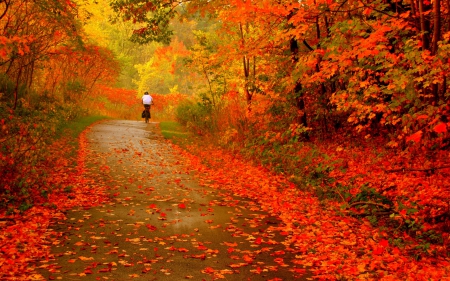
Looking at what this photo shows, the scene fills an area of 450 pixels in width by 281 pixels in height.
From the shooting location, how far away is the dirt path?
208 inches

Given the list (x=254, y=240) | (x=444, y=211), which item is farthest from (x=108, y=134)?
(x=444, y=211)

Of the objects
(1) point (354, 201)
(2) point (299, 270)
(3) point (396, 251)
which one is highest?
(1) point (354, 201)

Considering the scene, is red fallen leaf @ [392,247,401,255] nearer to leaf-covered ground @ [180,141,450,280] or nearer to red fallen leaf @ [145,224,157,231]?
leaf-covered ground @ [180,141,450,280]

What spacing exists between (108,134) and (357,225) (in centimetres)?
1314

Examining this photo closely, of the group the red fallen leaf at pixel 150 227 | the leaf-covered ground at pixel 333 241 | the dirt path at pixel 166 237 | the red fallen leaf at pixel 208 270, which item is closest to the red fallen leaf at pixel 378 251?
the leaf-covered ground at pixel 333 241

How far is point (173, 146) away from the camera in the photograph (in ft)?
54.6

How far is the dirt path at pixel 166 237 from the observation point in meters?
5.29

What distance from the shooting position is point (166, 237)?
6.60m

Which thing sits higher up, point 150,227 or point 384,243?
point 150,227

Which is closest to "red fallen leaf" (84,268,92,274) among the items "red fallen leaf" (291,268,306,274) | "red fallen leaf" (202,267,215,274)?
"red fallen leaf" (202,267,215,274)

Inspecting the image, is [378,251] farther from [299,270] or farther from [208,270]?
[208,270]

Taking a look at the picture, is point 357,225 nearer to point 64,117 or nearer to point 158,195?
point 158,195

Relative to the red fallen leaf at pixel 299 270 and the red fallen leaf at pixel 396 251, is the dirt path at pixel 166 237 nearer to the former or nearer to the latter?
the red fallen leaf at pixel 299 270

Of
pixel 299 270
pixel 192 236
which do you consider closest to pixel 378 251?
pixel 299 270
